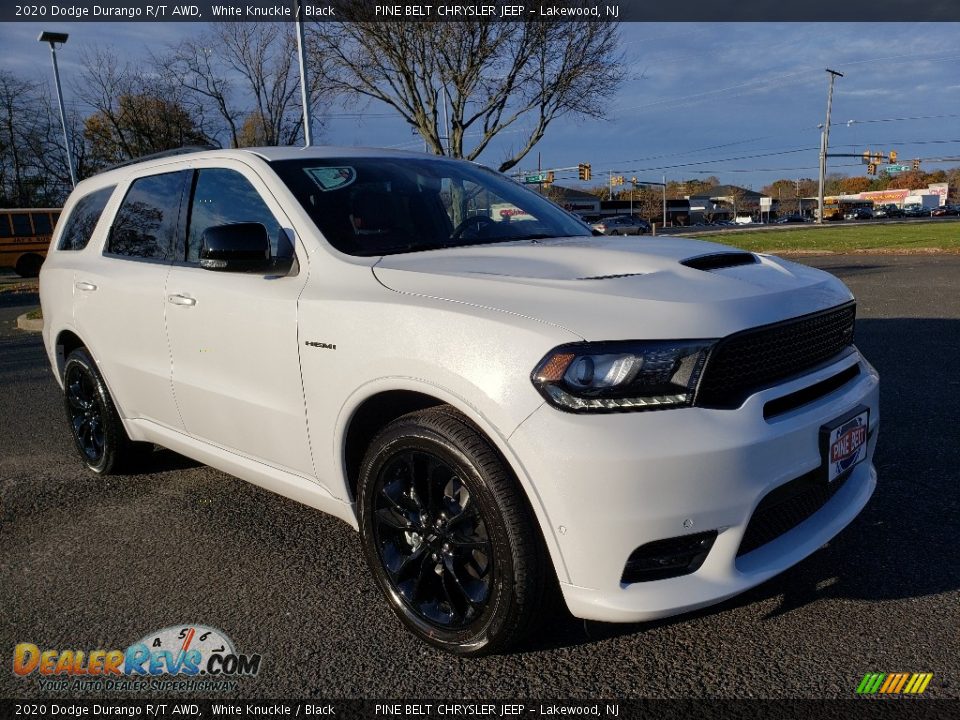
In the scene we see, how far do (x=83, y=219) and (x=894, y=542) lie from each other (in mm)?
4756

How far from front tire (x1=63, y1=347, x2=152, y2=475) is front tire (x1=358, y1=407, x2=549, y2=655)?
7.42 feet

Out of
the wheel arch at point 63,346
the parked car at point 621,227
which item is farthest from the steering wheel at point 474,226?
the wheel arch at point 63,346

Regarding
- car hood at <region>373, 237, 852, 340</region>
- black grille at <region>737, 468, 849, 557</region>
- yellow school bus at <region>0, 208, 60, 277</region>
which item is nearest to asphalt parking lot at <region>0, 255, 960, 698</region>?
black grille at <region>737, 468, 849, 557</region>

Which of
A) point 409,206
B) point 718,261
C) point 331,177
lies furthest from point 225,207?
point 718,261

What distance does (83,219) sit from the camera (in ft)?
15.2

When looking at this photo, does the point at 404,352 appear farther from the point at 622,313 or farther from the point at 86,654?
the point at 86,654

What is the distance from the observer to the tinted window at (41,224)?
2938 centimetres

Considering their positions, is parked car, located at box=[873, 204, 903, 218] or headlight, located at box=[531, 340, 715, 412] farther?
parked car, located at box=[873, 204, 903, 218]

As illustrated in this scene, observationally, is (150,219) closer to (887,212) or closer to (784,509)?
(784,509)

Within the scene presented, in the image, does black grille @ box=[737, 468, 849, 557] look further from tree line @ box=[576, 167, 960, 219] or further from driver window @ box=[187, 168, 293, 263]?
tree line @ box=[576, 167, 960, 219]

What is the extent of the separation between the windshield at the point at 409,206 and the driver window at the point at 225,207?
165mm

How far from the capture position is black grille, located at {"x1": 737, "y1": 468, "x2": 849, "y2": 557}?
7.35 feet

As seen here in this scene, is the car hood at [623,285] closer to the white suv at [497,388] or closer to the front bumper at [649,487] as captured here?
the white suv at [497,388]

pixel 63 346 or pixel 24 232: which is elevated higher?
pixel 63 346
